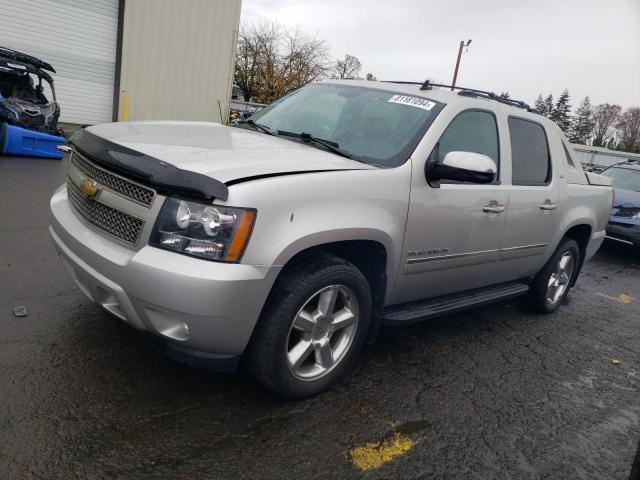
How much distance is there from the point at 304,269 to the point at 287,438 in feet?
2.74

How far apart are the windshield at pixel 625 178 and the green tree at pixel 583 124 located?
70.0 meters

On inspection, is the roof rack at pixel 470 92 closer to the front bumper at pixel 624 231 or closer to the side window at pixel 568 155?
the side window at pixel 568 155

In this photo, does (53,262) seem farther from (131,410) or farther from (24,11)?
(24,11)

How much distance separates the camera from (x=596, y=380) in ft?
12.6

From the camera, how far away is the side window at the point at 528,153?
3990 millimetres

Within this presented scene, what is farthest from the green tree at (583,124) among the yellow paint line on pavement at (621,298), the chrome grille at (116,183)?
the chrome grille at (116,183)

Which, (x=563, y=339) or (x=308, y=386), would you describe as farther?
(x=563, y=339)

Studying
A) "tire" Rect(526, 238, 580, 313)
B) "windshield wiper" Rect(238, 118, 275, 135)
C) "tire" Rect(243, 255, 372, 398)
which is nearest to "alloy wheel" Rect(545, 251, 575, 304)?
"tire" Rect(526, 238, 580, 313)

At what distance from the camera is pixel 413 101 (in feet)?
11.5

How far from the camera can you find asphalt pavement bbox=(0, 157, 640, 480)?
2.32 metres

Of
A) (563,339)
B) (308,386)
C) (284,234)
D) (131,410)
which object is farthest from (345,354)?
(563,339)

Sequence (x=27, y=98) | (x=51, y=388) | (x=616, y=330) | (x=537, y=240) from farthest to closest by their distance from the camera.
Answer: (x=27, y=98) < (x=616, y=330) < (x=537, y=240) < (x=51, y=388)

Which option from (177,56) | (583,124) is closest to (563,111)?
(583,124)

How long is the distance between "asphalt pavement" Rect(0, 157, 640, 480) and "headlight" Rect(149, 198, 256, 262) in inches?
34.8
